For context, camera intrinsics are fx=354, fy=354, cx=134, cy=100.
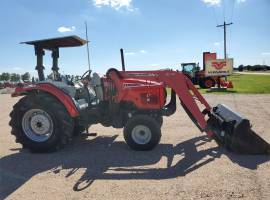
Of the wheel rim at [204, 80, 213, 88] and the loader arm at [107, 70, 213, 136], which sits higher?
the loader arm at [107, 70, 213, 136]

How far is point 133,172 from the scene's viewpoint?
5.77 m

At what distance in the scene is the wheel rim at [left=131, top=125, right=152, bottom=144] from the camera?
276 inches

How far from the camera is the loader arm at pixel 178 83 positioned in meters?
7.23

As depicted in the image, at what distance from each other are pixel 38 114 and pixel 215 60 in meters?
21.4

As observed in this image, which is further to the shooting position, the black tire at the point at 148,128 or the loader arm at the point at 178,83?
the loader arm at the point at 178,83

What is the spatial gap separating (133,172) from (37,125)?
8.77 ft

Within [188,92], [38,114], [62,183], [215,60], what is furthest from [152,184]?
[215,60]

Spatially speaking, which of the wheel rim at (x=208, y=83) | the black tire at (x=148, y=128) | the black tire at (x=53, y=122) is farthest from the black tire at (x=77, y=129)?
the wheel rim at (x=208, y=83)

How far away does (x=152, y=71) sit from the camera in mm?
7727

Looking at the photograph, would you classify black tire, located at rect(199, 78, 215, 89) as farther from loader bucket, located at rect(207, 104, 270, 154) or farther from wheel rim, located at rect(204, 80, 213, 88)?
loader bucket, located at rect(207, 104, 270, 154)

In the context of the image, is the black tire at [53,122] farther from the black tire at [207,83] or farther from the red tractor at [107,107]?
the black tire at [207,83]

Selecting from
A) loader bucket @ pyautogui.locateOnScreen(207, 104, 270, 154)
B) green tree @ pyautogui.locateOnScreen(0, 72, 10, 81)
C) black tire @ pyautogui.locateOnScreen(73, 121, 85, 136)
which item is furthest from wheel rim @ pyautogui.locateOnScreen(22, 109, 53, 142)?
green tree @ pyautogui.locateOnScreen(0, 72, 10, 81)

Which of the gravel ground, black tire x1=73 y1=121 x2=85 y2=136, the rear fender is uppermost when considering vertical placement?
the rear fender

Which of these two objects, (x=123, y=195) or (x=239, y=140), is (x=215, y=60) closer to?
(x=239, y=140)
